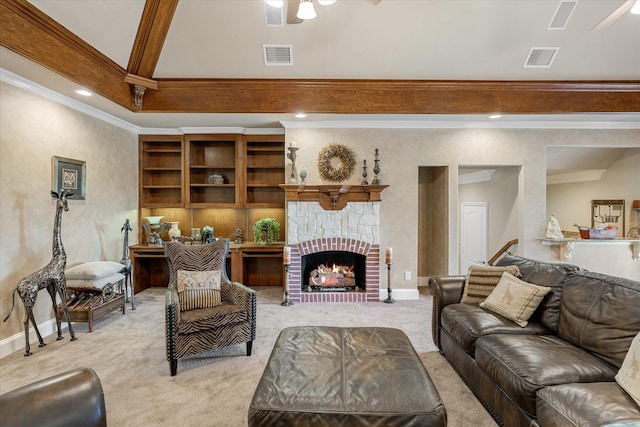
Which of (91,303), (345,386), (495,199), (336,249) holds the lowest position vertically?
(91,303)

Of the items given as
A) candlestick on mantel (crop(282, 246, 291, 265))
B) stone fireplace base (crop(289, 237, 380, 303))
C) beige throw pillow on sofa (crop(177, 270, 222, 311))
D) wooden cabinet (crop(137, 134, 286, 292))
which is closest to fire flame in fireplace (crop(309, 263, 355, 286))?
stone fireplace base (crop(289, 237, 380, 303))

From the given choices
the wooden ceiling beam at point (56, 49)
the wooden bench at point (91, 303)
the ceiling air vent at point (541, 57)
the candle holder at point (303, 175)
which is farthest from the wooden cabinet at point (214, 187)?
the ceiling air vent at point (541, 57)

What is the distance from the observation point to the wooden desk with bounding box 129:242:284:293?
488 centimetres

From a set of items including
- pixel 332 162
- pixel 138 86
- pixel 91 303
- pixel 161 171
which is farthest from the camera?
pixel 161 171

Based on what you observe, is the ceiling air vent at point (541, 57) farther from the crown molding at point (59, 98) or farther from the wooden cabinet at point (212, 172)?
the crown molding at point (59, 98)

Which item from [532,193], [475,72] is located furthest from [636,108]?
[475,72]

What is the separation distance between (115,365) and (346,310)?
2.67 m

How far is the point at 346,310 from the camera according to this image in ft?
14.0

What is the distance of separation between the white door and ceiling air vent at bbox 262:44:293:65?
4.48 m

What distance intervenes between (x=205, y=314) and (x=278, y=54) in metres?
2.99

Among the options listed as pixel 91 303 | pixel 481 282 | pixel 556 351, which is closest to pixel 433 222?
pixel 481 282

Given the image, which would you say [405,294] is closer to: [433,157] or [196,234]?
[433,157]

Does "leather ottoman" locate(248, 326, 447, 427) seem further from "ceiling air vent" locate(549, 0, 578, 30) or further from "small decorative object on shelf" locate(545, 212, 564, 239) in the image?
"small decorative object on shelf" locate(545, 212, 564, 239)

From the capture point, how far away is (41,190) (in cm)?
337
